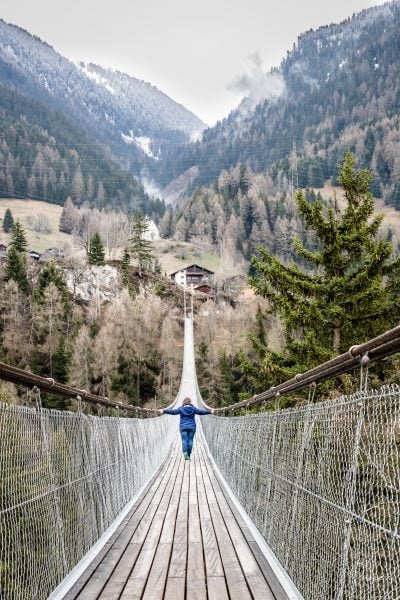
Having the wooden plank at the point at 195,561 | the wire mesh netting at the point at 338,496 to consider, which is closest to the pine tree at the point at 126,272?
the wooden plank at the point at 195,561

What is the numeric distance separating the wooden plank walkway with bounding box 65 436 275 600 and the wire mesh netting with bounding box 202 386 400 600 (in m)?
0.29

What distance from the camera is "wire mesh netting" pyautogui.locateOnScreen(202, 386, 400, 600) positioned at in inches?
73.1

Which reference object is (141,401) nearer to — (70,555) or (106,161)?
(70,555)

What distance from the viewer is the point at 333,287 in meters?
10.8

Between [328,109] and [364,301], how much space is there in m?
179

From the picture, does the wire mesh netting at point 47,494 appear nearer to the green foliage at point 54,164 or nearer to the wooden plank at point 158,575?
the wooden plank at point 158,575

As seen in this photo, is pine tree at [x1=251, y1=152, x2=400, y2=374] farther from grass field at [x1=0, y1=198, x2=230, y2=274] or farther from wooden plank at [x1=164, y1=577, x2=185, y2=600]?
grass field at [x1=0, y1=198, x2=230, y2=274]

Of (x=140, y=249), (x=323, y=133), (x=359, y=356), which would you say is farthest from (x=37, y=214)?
(x=359, y=356)

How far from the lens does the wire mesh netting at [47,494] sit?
7.93 ft

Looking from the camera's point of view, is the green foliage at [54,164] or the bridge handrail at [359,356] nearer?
the bridge handrail at [359,356]

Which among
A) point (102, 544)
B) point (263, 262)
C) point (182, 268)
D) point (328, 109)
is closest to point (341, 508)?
point (102, 544)

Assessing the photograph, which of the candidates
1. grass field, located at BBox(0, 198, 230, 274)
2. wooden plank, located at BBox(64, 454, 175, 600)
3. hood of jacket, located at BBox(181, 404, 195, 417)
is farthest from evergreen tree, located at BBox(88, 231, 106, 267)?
wooden plank, located at BBox(64, 454, 175, 600)

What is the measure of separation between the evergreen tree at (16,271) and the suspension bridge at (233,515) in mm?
49021

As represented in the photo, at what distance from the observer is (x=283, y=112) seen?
179125mm
